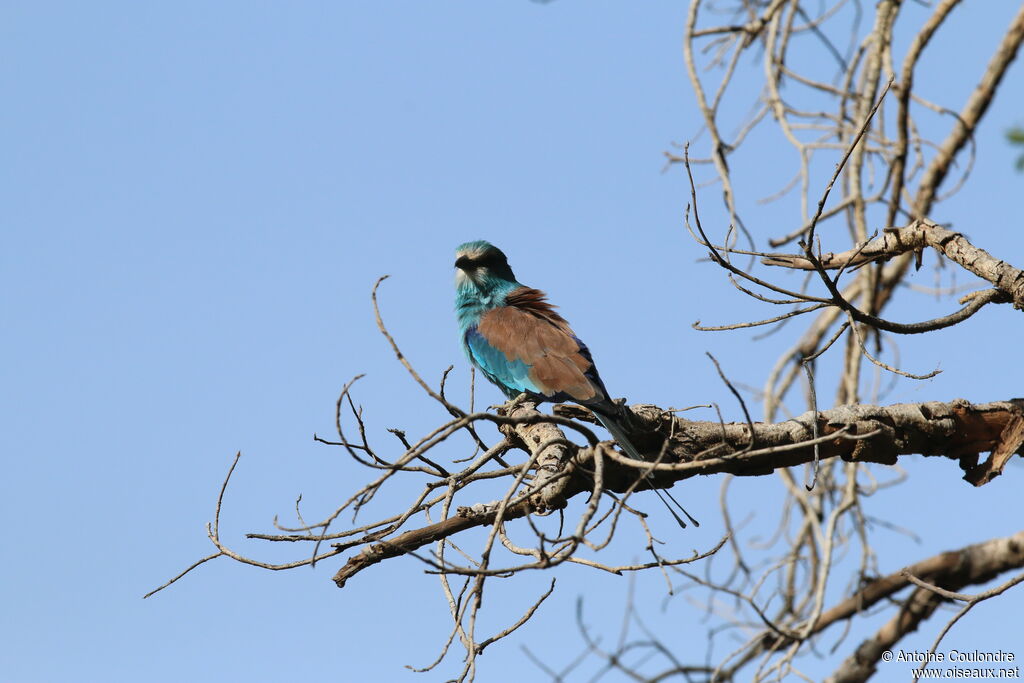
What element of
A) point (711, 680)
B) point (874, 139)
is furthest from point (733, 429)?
point (874, 139)

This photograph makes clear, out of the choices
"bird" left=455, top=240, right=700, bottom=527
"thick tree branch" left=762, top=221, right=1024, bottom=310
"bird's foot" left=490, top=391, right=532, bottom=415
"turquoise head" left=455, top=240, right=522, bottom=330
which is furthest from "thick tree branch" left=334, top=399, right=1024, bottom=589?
"turquoise head" left=455, top=240, right=522, bottom=330

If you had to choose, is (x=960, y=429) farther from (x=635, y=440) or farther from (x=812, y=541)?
(x=812, y=541)

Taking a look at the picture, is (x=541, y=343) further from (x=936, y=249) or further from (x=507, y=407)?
(x=936, y=249)

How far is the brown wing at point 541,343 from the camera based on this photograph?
181 inches

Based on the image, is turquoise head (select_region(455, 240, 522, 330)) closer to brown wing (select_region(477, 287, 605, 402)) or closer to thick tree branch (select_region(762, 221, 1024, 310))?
brown wing (select_region(477, 287, 605, 402))

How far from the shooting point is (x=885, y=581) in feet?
16.9

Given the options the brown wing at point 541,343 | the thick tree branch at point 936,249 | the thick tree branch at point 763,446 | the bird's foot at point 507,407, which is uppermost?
the brown wing at point 541,343

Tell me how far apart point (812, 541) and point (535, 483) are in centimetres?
256

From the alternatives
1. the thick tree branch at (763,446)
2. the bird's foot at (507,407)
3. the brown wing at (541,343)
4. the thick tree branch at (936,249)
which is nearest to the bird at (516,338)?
the brown wing at (541,343)

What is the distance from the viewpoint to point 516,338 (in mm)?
5027

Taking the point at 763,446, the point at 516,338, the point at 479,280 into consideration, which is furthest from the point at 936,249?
the point at 479,280

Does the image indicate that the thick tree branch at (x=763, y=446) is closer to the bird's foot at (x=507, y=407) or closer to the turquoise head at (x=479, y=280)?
the bird's foot at (x=507, y=407)

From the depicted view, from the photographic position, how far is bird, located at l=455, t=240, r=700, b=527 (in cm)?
464

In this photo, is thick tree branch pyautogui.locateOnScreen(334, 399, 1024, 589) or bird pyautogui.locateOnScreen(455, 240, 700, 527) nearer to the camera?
thick tree branch pyautogui.locateOnScreen(334, 399, 1024, 589)
